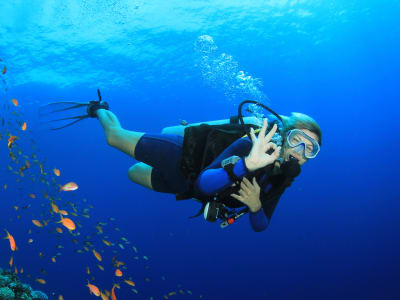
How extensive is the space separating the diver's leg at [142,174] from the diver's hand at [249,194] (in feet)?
5.76

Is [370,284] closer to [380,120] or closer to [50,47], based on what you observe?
[380,120]

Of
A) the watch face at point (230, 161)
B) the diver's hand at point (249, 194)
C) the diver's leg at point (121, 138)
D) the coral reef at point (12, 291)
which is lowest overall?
the coral reef at point (12, 291)

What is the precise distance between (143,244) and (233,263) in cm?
1884

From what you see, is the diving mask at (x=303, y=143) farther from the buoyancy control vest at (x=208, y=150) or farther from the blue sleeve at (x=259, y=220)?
the blue sleeve at (x=259, y=220)

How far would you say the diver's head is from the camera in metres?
3.08

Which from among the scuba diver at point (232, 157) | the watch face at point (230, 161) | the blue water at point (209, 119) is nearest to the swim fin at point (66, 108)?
the scuba diver at point (232, 157)

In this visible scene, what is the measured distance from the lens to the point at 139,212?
2201 inches

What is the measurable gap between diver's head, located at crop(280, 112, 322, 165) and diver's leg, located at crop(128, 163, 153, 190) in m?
2.20

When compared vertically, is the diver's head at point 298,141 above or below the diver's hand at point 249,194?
above

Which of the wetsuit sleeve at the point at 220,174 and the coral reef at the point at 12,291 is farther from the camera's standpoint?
the coral reef at the point at 12,291

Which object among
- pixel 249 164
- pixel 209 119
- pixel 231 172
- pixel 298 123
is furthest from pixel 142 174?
pixel 209 119

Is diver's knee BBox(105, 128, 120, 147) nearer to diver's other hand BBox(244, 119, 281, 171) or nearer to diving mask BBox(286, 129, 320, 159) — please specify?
diver's other hand BBox(244, 119, 281, 171)

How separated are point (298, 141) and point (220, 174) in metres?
1.22

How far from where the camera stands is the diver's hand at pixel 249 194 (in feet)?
9.57
